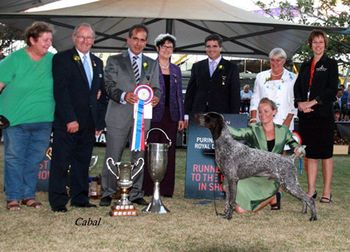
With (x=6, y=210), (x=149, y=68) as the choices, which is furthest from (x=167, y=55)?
(x=6, y=210)

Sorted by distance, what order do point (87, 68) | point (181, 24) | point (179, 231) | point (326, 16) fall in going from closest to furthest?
point (179, 231) → point (87, 68) → point (181, 24) → point (326, 16)

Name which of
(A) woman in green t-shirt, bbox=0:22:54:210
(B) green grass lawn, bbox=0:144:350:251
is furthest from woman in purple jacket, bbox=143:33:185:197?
(A) woman in green t-shirt, bbox=0:22:54:210

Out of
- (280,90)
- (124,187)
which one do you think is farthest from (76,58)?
(280,90)

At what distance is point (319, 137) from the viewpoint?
5453 mm

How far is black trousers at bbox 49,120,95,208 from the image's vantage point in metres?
4.61

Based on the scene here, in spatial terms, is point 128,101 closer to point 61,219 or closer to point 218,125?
point 218,125

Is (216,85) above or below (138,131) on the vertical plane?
above

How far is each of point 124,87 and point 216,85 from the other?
3.56 ft

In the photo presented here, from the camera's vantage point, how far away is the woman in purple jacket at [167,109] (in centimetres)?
539

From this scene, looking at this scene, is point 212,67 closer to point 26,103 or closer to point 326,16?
point 26,103

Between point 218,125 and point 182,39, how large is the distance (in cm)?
361

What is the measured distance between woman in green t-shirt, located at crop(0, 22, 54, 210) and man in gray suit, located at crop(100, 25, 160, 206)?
1.95 feet

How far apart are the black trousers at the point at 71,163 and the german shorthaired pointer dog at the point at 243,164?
3.47 feet

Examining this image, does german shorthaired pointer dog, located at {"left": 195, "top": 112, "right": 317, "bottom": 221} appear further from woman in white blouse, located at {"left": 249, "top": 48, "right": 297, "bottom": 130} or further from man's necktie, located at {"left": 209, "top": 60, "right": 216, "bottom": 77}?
man's necktie, located at {"left": 209, "top": 60, "right": 216, "bottom": 77}
